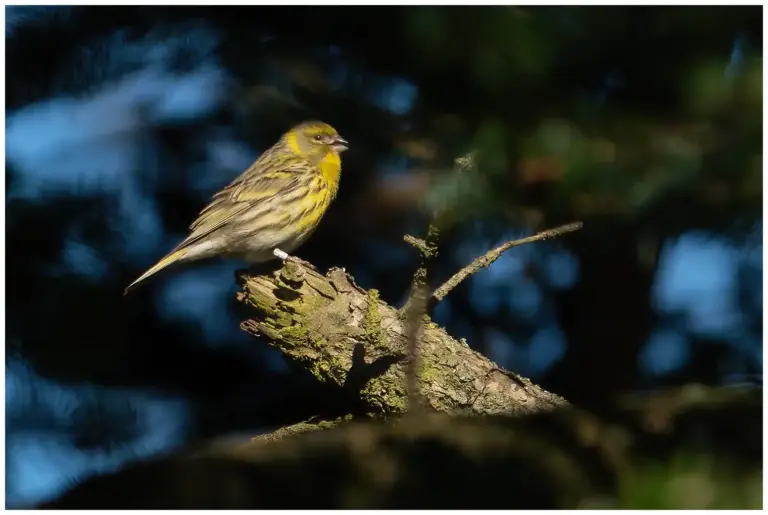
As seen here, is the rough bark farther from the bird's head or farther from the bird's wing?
the bird's wing

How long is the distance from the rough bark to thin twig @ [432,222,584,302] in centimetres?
33

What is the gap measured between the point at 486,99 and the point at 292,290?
1339 millimetres

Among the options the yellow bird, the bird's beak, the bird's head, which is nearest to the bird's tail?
the yellow bird

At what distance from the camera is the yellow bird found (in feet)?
13.3

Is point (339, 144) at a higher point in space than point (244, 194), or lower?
higher

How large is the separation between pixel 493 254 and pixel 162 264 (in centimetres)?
168

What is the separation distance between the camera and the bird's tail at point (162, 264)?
362 cm

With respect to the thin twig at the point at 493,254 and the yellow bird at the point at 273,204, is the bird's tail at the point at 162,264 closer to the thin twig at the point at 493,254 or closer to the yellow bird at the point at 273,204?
the yellow bird at the point at 273,204

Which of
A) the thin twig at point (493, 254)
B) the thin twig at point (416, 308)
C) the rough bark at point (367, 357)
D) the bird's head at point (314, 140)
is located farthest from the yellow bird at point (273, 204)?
the thin twig at point (493, 254)

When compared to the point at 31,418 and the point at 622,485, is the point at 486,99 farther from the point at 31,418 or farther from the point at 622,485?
the point at 31,418

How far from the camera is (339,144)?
3951 millimetres

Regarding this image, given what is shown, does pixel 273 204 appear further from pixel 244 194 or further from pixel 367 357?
pixel 367 357

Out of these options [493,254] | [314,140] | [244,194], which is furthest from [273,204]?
[493,254]

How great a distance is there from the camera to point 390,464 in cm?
191
